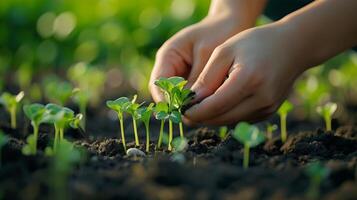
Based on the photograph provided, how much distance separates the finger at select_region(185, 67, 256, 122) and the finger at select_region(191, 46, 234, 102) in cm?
5

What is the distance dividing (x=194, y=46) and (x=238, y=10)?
0.25 metres

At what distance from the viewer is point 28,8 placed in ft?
19.9

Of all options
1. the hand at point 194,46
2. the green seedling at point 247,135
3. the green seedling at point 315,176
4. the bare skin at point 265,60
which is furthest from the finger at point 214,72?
the green seedling at point 315,176

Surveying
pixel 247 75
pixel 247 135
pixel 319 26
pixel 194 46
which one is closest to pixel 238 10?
pixel 194 46

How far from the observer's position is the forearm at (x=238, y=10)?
273cm

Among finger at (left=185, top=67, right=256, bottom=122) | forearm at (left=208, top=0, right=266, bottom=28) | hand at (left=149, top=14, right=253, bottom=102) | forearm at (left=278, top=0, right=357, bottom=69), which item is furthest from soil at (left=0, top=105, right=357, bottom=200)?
forearm at (left=208, top=0, right=266, bottom=28)

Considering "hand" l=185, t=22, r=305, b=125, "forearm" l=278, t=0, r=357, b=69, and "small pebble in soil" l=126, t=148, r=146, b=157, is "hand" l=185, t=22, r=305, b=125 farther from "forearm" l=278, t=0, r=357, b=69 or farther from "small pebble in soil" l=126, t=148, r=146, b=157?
"small pebble in soil" l=126, t=148, r=146, b=157

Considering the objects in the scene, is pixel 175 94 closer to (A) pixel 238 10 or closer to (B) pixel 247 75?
(B) pixel 247 75

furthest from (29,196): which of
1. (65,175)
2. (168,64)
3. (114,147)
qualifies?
(168,64)

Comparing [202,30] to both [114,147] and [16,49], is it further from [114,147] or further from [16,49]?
[16,49]

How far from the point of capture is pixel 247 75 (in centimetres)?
212

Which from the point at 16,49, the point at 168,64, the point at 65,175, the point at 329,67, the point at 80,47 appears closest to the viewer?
the point at 65,175

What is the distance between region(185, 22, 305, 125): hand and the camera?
84.0 inches

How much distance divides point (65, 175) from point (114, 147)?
22.3 inches
